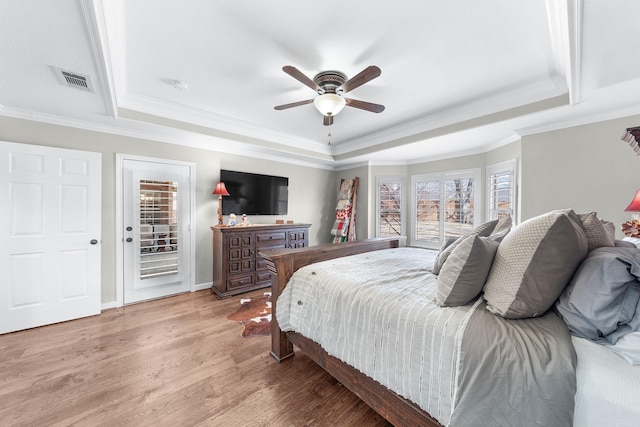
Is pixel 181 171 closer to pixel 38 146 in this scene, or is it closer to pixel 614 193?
pixel 38 146

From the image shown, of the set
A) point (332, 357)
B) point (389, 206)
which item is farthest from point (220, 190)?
point (389, 206)

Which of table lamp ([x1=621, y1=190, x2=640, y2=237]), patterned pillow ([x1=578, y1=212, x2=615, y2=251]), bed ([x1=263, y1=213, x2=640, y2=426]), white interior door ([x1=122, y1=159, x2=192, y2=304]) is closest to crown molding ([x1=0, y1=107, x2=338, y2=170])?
white interior door ([x1=122, y1=159, x2=192, y2=304])

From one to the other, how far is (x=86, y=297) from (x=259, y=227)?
2.20 meters

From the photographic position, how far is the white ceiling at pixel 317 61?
161 cm

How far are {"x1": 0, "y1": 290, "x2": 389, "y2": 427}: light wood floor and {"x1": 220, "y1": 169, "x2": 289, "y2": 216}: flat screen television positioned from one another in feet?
6.55

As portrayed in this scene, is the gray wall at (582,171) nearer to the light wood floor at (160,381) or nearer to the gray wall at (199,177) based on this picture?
the light wood floor at (160,381)

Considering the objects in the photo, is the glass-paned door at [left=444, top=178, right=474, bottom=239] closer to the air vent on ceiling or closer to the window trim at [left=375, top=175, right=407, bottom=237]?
the window trim at [left=375, top=175, right=407, bottom=237]

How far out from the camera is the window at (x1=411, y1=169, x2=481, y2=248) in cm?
426

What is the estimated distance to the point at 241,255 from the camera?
12.2ft

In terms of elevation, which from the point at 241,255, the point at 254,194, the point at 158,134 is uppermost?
the point at 158,134

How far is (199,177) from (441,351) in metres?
3.84

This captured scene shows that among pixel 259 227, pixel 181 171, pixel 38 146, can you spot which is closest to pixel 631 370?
pixel 259 227

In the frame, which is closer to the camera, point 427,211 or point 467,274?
point 467,274

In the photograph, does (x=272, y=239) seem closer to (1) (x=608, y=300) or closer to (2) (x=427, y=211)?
(2) (x=427, y=211)
